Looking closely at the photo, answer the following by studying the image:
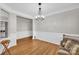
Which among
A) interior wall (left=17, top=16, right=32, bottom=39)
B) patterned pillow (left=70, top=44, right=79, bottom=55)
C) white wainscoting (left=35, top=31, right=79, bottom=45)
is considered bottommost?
patterned pillow (left=70, top=44, right=79, bottom=55)

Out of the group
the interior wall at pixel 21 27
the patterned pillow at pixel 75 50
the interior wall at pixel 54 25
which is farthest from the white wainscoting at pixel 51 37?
the interior wall at pixel 21 27

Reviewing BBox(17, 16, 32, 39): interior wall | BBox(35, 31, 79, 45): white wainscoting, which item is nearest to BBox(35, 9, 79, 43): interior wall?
BBox(35, 31, 79, 45): white wainscoting

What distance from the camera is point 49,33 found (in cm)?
133

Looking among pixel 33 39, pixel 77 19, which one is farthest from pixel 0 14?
pixel 77 19

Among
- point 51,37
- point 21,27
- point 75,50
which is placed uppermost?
point 21,27

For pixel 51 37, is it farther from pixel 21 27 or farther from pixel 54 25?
pixel 21 27

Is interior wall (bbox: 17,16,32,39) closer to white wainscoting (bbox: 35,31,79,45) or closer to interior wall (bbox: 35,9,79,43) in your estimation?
interior wall (bbox: 35,9,79,43)

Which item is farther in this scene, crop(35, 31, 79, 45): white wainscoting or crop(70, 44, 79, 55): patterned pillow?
crop(35, 31, 79, 45): white wainscoting

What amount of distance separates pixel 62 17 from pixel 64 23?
0.39 ft

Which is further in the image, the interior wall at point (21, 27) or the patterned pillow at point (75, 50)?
the interior wall at point (21, 27)

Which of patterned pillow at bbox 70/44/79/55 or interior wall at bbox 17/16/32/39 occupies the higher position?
interior wall at bbox 17/16/32/39

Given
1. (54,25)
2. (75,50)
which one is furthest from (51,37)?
(75,50)

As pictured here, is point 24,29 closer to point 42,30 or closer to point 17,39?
point 17,39

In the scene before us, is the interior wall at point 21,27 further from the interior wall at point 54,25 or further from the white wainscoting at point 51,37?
the white wainscoting at point 51,37
